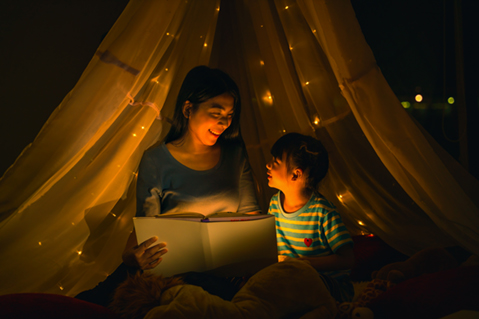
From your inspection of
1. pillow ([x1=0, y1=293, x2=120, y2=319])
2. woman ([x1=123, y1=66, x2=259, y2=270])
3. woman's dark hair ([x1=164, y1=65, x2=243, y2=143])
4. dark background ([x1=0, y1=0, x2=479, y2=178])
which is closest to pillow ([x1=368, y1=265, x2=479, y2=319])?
woman ([x1=123, y1=66, x2=259, y2=270])

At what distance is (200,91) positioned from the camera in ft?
4.39

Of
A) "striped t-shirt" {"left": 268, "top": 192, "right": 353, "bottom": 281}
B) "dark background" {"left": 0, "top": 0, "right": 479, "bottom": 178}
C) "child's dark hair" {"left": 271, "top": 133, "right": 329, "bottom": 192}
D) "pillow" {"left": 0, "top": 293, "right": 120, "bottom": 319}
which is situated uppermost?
"dark background" {"left": 0, "top": 0, "right": 479, "bottom": 178}

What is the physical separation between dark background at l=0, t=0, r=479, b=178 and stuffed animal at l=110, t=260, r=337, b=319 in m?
1.42

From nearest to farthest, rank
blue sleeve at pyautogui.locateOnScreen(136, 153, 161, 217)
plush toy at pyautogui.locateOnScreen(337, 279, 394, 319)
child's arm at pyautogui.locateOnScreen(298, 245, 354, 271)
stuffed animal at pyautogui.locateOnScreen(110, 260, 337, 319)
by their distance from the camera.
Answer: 1. stuffed animal at pyautogui.locateOnScreen(110, 260, 337, 319)
2. plush toy at pyautogui.locateOnScreen(337, 279, 394, 319)
3. child's arm at pyautogui.locateOnScreen(298, 245, 354, 271)
4. blue sleeve at pyautogui.locateOnScreen(136, 153, 161, 217)

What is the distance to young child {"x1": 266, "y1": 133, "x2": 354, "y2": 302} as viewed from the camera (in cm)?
119

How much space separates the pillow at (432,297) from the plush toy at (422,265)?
0.24 m

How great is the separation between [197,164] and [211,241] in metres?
0.47

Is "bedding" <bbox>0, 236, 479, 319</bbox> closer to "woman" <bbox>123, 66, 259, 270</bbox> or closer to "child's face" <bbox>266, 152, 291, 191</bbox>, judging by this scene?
"woman" <bbox>123, 66, 259, 270</bbox>

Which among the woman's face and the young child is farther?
the woman's face

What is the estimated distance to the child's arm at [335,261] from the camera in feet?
3.74

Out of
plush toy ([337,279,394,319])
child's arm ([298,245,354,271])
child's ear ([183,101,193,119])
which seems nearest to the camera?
plush toy ([337,279,394,319])

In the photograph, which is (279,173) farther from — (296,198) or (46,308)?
(46,308)

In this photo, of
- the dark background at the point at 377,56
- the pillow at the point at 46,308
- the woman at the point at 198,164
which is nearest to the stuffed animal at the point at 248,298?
the pillow at the point at 46,308

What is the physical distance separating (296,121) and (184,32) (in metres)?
0.65
